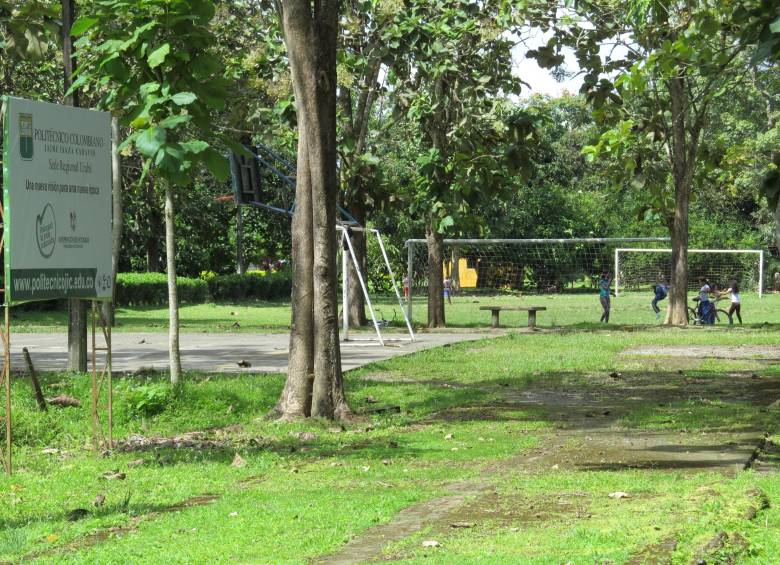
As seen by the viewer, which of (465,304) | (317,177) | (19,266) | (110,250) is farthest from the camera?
(465,304)

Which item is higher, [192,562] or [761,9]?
[761,9]

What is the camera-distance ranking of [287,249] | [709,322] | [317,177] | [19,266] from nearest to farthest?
1. [19,266]
2. [317,177]
3. [709,322]
4. [287,249]

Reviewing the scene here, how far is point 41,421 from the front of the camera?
12.4 meters

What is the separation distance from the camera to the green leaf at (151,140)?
9.41m

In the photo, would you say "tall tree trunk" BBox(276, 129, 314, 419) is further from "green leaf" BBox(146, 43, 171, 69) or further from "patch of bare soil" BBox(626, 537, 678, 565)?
"patch of bare soil" BBox(626, 537, 678, 565)

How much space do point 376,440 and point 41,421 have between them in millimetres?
3628

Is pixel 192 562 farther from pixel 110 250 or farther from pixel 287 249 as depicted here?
pixel 287 249

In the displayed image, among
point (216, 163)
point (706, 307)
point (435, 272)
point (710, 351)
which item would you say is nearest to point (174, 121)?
point (216, 163)

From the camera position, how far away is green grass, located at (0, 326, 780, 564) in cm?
665

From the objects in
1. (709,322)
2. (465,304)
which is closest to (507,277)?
(465,304)

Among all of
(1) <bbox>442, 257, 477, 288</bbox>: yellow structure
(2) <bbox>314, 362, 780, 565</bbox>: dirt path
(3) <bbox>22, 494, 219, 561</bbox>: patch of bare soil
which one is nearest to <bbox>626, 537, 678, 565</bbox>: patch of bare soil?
(2) <bbox>314, 362, 780, 565</bbox>: dirt path

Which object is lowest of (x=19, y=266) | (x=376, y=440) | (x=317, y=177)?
(x=376, y=440)

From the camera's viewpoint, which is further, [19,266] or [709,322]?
[709,322]

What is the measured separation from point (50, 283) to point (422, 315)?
28.5 metres
